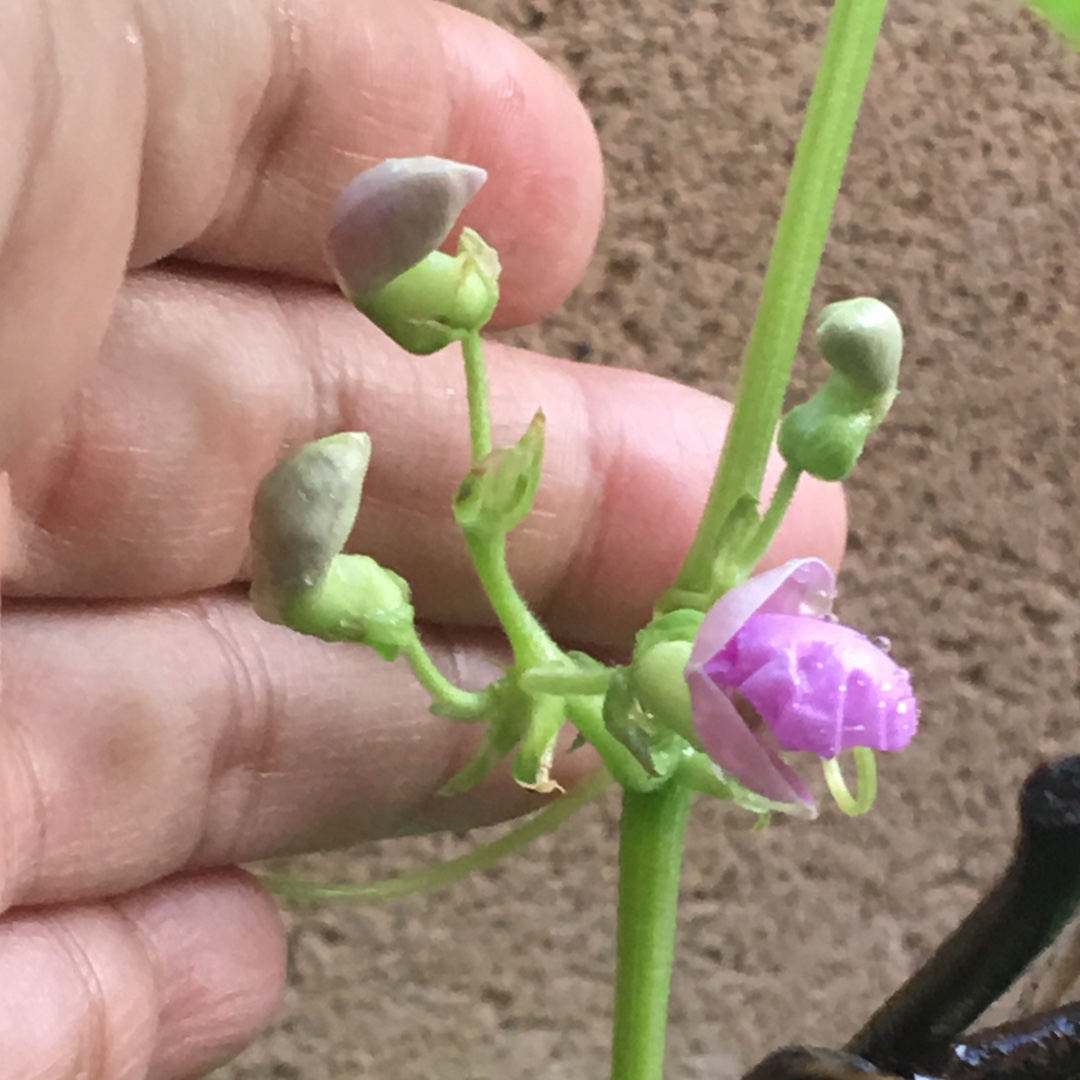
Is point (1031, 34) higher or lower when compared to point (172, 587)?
higher

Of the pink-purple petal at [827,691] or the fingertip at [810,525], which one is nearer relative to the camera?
the pink-purple petal at [827,691]

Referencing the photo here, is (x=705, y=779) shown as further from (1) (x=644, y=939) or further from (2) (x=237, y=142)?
(2) (x=237, y=142)

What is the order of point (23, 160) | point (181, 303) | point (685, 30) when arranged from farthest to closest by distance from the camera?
point (685, 30) → point (181, 303) → point (23, 160)

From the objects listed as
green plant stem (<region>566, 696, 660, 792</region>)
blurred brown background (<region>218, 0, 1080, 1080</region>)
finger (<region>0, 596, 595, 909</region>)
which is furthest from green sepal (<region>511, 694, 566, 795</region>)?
blurred brown background (<region>218, 0, 1080, 1080</region>)

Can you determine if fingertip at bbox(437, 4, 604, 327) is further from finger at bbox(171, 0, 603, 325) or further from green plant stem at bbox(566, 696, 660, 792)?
green plant stem at bbox(566, 696, 660, 792)

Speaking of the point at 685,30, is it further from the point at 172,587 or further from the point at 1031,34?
the point at 172,587

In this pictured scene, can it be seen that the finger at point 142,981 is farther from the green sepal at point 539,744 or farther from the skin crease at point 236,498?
the green sepal at point 539,744

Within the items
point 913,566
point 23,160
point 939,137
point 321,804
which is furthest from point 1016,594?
point 23,160

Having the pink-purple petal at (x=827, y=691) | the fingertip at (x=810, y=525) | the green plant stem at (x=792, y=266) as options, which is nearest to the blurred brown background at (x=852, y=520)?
the fingertip at (x=810, y=525)
